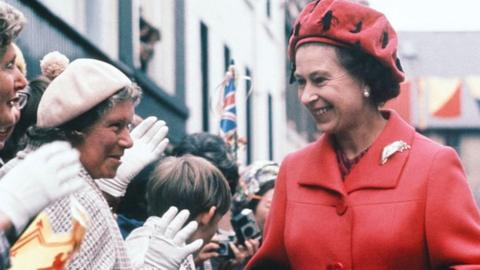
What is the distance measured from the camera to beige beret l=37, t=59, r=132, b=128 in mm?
5410

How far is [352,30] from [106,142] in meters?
0.96

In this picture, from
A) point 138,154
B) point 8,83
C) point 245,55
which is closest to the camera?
point 8,83

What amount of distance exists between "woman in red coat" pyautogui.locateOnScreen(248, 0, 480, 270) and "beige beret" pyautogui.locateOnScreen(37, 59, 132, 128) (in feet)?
2.30

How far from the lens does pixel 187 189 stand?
21.7 feet

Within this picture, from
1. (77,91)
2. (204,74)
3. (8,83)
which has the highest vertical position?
(8,83)

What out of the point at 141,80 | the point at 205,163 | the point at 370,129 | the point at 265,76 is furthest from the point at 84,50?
the point at 265,76

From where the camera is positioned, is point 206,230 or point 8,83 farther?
point 206,230

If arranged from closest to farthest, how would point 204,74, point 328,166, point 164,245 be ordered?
point 164,245, point 328,166, point 204,74

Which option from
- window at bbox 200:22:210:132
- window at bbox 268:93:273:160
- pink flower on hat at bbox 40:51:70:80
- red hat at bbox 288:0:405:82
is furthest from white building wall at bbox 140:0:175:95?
red hat at bbox 288:0:405:82

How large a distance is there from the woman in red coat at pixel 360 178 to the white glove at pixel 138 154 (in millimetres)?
782

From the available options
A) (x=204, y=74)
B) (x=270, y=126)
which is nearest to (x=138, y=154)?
(x=204, y=74)

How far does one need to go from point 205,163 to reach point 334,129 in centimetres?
113

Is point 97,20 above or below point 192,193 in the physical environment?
below

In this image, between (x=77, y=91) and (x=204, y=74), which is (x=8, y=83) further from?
(x=204, y=74)
